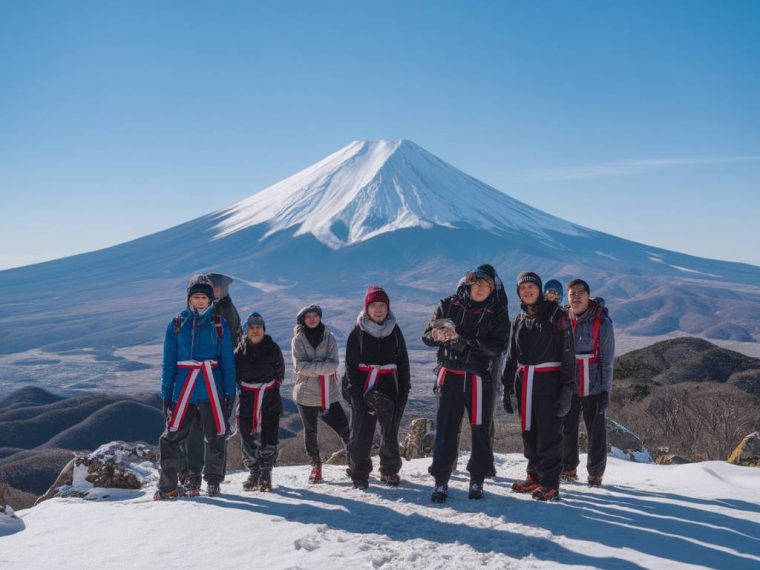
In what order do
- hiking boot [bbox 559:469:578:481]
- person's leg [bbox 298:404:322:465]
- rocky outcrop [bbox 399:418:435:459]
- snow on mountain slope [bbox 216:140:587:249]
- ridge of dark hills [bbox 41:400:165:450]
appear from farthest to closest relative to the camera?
snow on mountain slope [bbox 216:140:587:249]
ridge of dark hills [bbox 41:400:165:450]
rocky outcrop [bbox 399:418:435:459]
person's leg [bbox 298:404:322:465]
hiking boot [bbox 559:469:578:481]

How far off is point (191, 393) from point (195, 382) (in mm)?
77

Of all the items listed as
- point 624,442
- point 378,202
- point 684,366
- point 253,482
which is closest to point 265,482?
point 253,482

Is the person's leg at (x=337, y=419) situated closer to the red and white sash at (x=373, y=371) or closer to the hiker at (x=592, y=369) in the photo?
the red and white sash at (x=373, y=371)

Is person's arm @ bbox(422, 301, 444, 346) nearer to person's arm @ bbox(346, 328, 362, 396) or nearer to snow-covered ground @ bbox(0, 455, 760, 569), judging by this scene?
person's arm @ bbox(346, 328, 362, 396)

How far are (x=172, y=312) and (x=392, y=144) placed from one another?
5960 centimetres

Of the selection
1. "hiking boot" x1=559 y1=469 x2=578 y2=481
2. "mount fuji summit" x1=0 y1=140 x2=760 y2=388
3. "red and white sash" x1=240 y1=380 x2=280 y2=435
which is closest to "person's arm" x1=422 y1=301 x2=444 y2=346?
"red and white sash" x1=240 y1=380 x2=280 y2=435

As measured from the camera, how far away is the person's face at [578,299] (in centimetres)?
496

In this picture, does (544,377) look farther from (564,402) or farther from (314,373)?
(314,373)

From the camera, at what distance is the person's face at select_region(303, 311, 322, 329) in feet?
17.5

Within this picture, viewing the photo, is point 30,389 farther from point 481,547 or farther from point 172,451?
→ point 481,547

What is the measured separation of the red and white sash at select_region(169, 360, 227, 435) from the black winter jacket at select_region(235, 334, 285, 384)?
1.24ft

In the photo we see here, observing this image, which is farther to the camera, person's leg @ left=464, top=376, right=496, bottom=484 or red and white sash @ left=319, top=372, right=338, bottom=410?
red and white sash @ left=319, top=372, right=338, bottom=410

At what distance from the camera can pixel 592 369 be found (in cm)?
492

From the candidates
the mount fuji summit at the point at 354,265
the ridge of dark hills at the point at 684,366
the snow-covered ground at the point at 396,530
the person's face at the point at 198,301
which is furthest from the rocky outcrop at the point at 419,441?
the mount fuji summit at the point at 354,265
